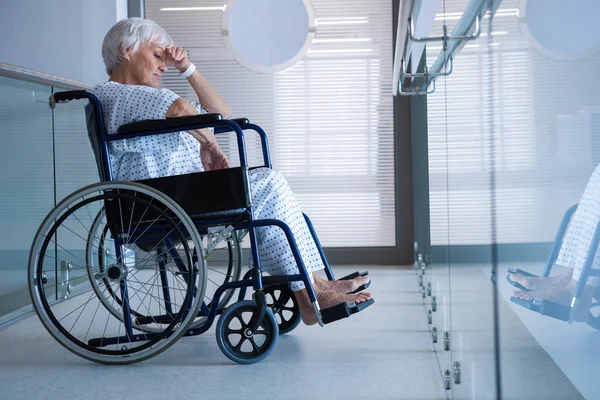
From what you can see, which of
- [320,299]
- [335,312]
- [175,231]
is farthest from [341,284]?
[175,231]

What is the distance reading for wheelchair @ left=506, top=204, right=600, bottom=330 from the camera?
1.73 feet

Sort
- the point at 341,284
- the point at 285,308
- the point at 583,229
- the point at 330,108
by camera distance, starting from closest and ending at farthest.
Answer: the point at 583,229
the point at 341,284
the point at 285,308
the point at 330,108

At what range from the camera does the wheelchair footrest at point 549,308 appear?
635 mm

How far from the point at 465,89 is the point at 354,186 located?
9.97 ft

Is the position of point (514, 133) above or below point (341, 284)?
above

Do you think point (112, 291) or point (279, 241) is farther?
point (112, 291)

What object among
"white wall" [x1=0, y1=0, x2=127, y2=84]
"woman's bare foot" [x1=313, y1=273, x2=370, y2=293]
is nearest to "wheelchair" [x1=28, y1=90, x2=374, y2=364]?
"woman's bare foot" [x1=313, y1=273, x2=370, y2=293]

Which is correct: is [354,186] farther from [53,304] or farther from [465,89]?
[465,89]

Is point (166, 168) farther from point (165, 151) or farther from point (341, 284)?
point (341, 284)

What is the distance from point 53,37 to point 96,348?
234 cm

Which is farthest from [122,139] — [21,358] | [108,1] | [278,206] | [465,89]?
[108,1]

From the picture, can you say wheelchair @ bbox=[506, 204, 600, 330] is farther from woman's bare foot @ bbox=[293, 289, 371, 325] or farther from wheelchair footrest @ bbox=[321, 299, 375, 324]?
woman's bare foot @ bbox=[293, 289, 371, 325]

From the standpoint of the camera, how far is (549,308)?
71 cm

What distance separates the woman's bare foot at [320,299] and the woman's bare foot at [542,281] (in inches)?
52.4
